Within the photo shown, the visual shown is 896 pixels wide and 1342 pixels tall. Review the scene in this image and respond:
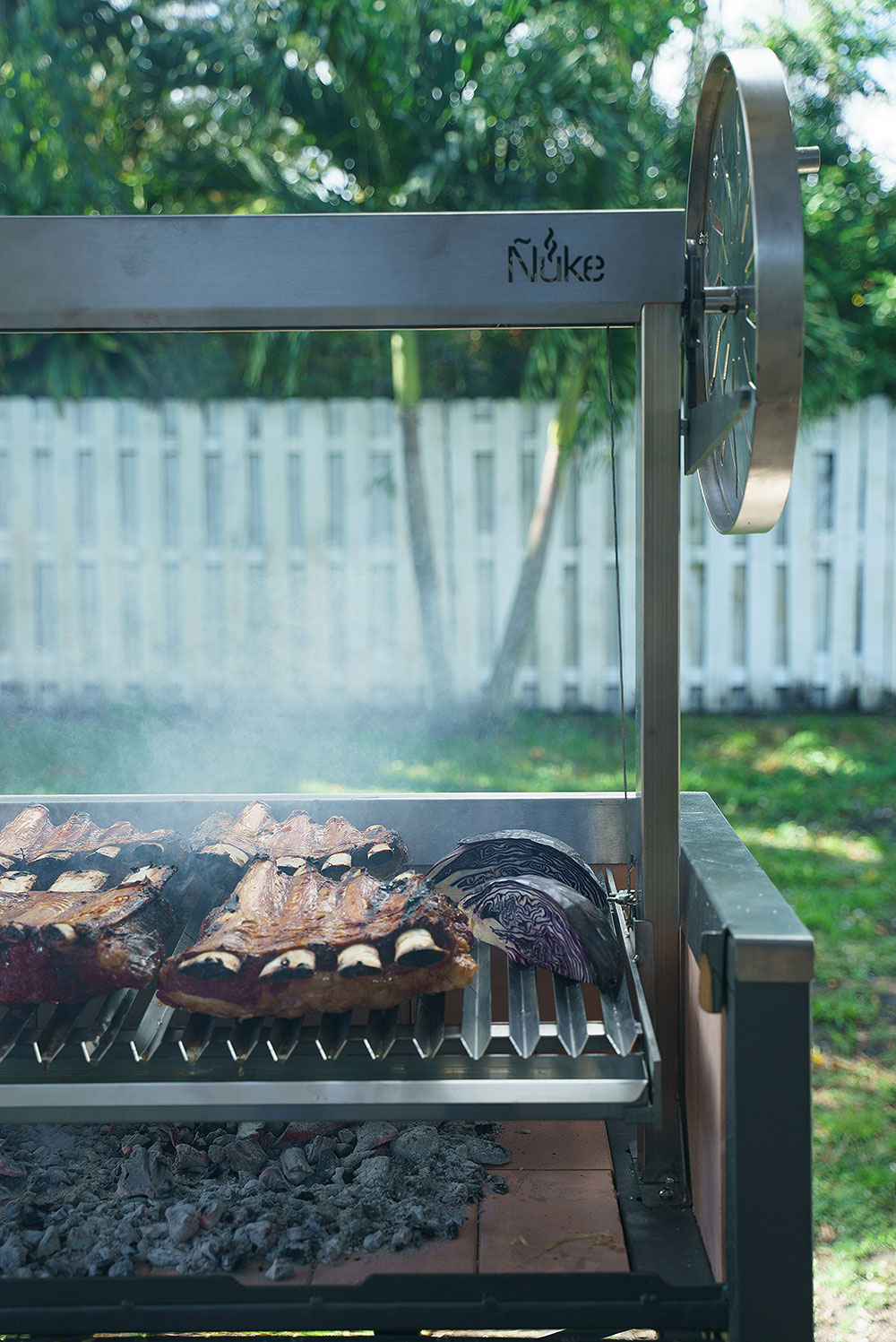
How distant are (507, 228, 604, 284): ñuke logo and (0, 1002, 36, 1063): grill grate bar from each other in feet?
3.83

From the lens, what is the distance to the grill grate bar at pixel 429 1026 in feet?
4.02

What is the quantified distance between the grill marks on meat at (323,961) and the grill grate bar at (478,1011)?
0.15ft

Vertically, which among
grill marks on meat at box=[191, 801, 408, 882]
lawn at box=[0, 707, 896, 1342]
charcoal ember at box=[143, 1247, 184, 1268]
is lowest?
lawn at box=[0, 707, 896, 1342]

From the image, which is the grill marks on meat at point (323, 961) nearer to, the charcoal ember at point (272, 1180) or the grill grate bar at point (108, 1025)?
the grill grate bar at point (108, 1025)

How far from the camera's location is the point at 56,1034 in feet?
4.26

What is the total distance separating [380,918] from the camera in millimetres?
1341

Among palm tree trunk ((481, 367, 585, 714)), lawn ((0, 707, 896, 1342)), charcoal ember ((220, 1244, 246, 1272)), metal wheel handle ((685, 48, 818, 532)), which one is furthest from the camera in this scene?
palm tree trunk ((481, 367, 585, 714))

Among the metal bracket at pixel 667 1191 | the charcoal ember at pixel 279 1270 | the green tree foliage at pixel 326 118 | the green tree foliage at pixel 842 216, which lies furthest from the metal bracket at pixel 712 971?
the green tree foliage at pixel 842 216

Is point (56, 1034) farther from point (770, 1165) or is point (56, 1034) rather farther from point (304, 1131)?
point (770, 1165)

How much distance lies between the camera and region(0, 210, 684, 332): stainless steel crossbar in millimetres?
1332

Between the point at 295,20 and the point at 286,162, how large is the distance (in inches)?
29.6

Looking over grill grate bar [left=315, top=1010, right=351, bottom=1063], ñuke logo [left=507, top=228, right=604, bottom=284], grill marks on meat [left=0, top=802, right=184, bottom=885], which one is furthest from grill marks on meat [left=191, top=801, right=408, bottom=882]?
ñuke logo [left=507, top=228, right=604, bottom=284]

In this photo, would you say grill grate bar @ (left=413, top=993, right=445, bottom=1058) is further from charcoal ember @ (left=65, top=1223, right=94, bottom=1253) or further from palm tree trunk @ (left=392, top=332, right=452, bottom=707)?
palm tree trunk @ (left=392, top=332, right=452, bottom=707)

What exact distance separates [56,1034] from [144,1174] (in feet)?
1.06
